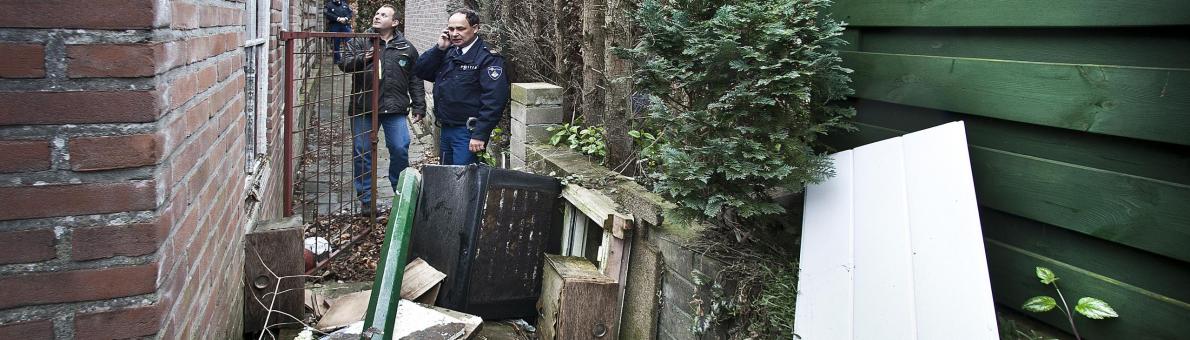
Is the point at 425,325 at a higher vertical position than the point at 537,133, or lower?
lower

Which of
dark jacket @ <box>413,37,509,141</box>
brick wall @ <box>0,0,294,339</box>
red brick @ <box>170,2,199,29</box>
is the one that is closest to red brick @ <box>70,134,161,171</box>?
brick wall @ <box>0,0,294,339</box>

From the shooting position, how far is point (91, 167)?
1.70 metres

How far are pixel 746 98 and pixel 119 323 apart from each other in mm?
2025

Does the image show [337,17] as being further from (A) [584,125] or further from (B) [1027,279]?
(B) [1027,279]

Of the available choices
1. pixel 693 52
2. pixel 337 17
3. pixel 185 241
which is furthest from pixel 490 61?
pixel 337 17

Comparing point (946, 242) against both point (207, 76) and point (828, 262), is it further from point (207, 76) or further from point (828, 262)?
point (207, 76)

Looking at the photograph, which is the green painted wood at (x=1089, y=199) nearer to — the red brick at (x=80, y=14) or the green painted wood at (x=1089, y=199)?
the green painted wood at (x=1089, y=199)

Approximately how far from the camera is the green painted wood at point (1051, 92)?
1.92m

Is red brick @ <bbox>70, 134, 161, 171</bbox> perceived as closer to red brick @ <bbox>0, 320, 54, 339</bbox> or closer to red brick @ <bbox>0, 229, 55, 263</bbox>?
red brick @ <bbox>0, 229, 55, 263</bbox>

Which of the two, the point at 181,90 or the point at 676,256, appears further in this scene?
the point at 676,256

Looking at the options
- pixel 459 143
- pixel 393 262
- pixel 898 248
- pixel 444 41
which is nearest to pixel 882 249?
pixel 898 248

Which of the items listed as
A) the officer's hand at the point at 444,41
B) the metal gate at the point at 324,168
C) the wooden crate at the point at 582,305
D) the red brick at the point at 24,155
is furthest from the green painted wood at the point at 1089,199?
the officer's hand at the point at 444,41

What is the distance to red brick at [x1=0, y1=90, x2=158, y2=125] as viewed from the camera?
5.26ft

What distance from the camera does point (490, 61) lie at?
21.2 feet
